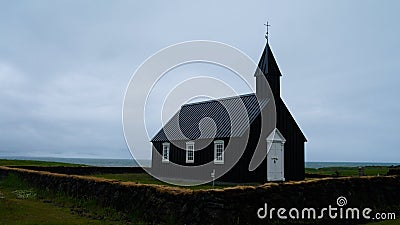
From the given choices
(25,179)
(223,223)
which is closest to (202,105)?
(25,179)

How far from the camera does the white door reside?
2533 cm

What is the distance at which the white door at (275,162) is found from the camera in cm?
2533

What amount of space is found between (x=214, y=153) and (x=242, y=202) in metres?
13.8

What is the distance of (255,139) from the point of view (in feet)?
82.8

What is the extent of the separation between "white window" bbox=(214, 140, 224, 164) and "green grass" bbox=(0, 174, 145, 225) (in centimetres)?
987

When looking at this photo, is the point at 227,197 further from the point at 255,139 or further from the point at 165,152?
the point at 165,152

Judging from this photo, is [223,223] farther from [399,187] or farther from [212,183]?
[212,183]

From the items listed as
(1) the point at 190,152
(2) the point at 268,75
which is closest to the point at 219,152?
(1) the point at 190,152

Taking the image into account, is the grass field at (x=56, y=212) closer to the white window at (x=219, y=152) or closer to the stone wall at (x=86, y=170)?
the white window at (x=219, y=152)

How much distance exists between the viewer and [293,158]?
1062 inches

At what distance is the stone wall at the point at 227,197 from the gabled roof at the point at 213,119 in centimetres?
907

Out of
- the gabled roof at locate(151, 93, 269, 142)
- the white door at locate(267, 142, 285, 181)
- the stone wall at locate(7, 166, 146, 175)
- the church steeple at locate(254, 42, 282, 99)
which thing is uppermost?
the church steeple at locate(254, 42, 282, 99)

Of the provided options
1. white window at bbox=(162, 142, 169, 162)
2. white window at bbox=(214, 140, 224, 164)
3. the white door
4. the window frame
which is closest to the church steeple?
the white door

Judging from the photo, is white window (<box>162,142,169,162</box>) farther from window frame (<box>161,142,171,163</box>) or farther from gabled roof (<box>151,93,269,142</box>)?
gabled roof (<box>151,93,269,142</box>)
